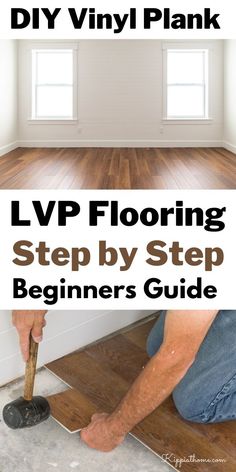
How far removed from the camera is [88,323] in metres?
1.77

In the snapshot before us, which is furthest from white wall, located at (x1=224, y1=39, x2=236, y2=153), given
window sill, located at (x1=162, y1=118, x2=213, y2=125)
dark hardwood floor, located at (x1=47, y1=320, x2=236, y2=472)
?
dark hardwood floor, located at (x1=47, y1=320, x2=236, y2=472)

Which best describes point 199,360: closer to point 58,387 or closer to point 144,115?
point 58,387

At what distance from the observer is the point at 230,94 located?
315 inches

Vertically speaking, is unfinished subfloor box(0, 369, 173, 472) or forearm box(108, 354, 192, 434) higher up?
forearm box(108, 354, 192, 434)

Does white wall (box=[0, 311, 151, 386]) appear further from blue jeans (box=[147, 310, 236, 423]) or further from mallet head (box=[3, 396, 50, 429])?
blue jeans (box=[147, 310, 236, 423])

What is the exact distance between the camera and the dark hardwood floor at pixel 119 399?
4.06ft

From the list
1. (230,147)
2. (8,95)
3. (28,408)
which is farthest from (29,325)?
(230,147)

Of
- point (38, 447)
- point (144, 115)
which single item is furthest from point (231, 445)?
point (144, 115)

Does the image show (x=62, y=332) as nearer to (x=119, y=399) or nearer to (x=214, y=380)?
(x=119, y=399)

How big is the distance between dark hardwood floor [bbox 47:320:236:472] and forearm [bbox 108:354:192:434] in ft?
0.64

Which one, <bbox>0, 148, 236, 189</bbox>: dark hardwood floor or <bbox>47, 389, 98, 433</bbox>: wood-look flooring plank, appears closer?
<bbox>47, 389, 98, 433</bbox>: wood-look flooring plank

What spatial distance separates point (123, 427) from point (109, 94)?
8056 mm

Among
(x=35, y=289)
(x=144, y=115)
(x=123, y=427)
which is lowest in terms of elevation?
(x=123, y=427)

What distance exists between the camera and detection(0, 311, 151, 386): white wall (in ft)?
4.87
